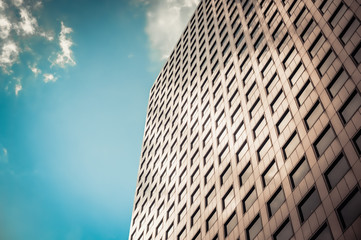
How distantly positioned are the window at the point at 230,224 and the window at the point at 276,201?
446 centimetres

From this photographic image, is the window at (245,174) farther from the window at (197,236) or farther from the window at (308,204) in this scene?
the window at (308,204)

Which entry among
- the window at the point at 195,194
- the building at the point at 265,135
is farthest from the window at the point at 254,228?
the window at the point at 195,194

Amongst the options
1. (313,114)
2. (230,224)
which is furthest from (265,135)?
(230,224)

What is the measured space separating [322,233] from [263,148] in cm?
1185

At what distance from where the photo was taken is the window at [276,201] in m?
26.8

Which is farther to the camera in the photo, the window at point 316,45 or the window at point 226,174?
the window at point 226,174

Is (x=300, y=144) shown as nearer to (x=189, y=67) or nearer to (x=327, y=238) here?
(x=327, y=238)

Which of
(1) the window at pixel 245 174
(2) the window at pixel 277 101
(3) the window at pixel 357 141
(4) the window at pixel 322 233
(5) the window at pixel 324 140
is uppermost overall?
(2) the window at pixel 277 101

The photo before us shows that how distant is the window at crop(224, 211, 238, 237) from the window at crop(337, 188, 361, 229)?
1172 centimetres

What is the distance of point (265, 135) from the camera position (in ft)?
109

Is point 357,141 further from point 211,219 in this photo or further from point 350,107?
point 211,219

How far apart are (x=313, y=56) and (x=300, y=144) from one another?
9041 mm

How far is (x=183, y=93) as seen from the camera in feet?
199

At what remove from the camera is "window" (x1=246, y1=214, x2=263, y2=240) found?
2782 cm
